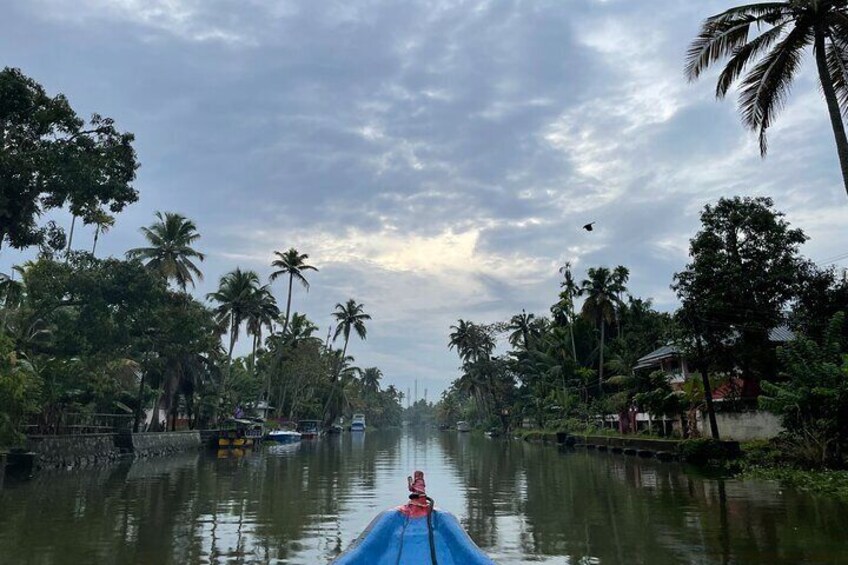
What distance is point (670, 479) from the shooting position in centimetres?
2355

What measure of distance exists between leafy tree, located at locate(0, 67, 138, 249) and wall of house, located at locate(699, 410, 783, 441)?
31446mm

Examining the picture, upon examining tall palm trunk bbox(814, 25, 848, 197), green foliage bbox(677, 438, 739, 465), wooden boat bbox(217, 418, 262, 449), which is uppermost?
tall palm trunk bbox(814, 25, 848, 197)

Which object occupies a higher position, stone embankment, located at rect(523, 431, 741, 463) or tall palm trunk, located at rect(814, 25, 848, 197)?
tall palm trunk, located at rect(814, 25, 848, 197)

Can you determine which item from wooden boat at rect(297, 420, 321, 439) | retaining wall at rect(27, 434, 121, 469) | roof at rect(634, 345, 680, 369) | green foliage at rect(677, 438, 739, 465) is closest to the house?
roof at rect(634, 345, 680, 369)

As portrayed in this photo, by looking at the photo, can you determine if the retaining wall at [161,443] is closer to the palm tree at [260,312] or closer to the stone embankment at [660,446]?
the palm tree at [260,312]

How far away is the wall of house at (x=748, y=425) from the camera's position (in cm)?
3083

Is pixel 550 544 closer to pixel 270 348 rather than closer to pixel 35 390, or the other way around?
pixel 35 390

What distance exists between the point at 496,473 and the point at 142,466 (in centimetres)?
1774

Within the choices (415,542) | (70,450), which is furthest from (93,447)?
(415,542)

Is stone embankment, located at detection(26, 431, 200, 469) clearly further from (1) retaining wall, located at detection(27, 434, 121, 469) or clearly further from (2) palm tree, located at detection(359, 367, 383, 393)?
(2) palm tree, located at detection(359, 367, 383, 393)

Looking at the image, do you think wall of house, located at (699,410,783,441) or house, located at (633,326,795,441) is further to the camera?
house, located at (633,326,795,441)

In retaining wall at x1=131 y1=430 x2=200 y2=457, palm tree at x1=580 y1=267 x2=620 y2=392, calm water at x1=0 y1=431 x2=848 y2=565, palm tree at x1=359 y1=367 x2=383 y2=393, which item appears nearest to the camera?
calm water at x1=0 y1=431 x2=848 y2=565

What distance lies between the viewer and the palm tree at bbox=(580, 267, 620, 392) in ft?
196

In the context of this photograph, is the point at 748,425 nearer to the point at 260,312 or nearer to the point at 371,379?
the point at 260,312
